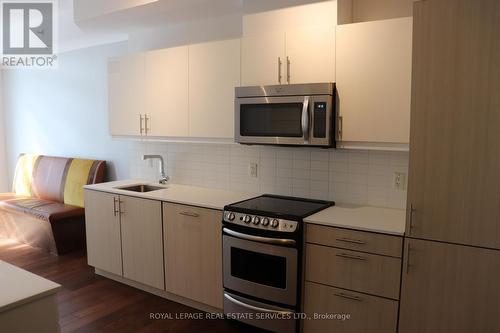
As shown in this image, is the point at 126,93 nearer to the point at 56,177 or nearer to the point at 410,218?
the point at 56,177

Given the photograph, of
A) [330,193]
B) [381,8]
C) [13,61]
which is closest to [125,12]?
[381,8]

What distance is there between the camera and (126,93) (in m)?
3.77

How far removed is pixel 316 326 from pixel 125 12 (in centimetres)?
284

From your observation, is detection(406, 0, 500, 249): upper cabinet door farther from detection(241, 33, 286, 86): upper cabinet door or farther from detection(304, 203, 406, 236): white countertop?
detection(241, 33, 286, 86): upper cabinet door

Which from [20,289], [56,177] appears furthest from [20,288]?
[56,177]

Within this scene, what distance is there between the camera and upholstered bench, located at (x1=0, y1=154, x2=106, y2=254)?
4441 mm

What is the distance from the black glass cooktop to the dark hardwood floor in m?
0.86

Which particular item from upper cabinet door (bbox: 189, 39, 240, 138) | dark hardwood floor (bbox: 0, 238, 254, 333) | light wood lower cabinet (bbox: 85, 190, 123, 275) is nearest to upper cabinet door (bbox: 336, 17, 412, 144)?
upper cabinet door (bbox: 189, 39, 240, 138)

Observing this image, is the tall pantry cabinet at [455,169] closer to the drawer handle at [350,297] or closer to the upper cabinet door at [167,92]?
the drawer handle at [350,297]

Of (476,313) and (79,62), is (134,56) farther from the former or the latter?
(476,313)

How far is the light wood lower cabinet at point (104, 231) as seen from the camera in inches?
139

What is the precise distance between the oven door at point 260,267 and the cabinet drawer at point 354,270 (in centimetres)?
13

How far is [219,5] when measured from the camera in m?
3.16

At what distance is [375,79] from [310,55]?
0.47 m
